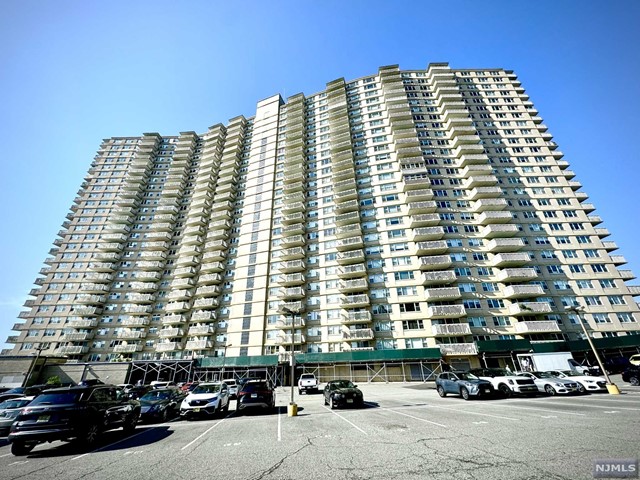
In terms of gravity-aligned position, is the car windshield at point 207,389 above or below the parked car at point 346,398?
above

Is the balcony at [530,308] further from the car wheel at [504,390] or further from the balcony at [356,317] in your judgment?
the car wheel at [504,390]

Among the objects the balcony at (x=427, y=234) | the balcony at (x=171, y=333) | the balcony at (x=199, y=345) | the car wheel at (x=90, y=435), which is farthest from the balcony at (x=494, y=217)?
the balcony at (x=171, y=333)

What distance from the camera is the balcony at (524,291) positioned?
37281mm

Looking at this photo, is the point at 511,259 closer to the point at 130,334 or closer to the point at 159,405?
the point at 159,405

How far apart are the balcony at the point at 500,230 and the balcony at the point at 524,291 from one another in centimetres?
889

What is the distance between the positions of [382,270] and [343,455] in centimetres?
3714

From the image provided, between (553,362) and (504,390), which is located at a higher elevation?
(553,362)

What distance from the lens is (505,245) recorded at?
40.5m

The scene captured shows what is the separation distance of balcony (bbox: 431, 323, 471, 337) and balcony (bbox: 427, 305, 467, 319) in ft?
4.14

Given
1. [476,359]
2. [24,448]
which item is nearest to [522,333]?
[476,359]

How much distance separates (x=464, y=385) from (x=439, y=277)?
2441 centimetres

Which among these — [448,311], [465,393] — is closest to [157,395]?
[465,393]

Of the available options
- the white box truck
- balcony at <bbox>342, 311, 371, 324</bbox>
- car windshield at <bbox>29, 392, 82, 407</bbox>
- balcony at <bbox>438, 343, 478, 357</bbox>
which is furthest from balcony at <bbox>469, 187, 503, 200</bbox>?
car windshield at <bbox>29, 392, 82, 407</bbox>

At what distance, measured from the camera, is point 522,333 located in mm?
35812
